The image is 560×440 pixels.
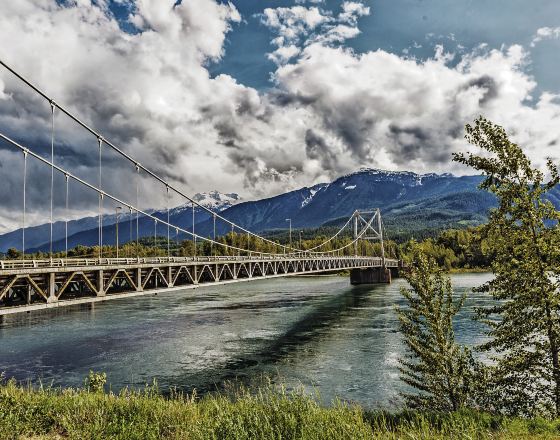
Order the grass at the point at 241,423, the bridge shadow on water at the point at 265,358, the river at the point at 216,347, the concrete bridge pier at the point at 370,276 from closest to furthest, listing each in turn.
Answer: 1. the grass at the point at 241,423
2. the bridge shadow on water at the point at 265,358
3. the river at the point at 216,347
4. the concrete bridge pier at the point at 370,276

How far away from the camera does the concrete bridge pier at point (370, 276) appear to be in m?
97.4

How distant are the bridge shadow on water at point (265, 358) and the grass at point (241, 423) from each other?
32.3 ft

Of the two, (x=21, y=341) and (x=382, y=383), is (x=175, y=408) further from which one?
(x=21, y=341)

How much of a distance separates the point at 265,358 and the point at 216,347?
190 inches

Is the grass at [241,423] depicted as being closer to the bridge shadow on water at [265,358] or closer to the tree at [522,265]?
the tree at [522,265]

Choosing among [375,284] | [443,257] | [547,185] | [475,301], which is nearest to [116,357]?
[547,185]

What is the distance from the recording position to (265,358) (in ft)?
93.4

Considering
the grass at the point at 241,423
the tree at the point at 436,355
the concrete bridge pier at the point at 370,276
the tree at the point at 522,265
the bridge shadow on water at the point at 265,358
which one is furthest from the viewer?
the concrete bridge pier at the point at 370,276

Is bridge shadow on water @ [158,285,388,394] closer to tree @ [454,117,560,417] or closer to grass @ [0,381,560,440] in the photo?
grass @ [0,381,560,440]

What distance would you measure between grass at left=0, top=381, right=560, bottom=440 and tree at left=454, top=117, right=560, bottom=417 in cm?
271

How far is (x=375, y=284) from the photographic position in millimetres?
98250

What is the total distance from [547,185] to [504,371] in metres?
5.88

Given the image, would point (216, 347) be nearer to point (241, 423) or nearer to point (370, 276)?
point (241, 423)

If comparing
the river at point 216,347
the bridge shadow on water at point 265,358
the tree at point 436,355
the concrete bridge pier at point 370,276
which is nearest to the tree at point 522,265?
the tree at point 436,355
